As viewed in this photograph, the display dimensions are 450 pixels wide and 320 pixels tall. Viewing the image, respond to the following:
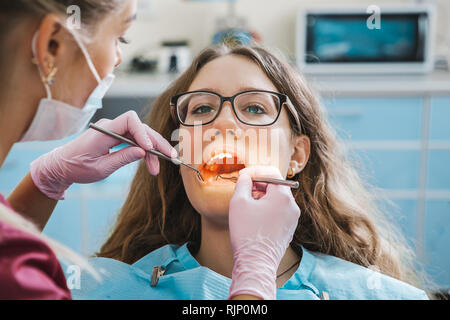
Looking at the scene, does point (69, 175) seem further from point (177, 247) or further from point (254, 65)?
point (254, 65)

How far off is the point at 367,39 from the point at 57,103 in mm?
1928

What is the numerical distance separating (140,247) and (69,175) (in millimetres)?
285

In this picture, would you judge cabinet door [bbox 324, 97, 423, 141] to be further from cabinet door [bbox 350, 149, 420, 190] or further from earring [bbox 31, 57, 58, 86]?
earring [bbox 31, 57, 58, 86]

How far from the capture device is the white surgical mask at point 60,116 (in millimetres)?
776

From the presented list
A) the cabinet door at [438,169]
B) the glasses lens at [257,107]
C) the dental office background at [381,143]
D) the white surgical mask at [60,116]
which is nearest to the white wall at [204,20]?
the dental office background at [381,143]

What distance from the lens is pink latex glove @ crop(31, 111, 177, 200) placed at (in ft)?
3.38

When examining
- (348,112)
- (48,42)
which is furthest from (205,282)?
(348,112)

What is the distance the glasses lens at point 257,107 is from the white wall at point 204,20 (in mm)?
1913

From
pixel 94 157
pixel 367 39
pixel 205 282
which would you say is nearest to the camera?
pixel 205 282

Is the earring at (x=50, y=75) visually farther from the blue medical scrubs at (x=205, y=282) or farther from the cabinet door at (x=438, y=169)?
the cabinet door at (x=438, y=169)

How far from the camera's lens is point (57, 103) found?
30.7 inches

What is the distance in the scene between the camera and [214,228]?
3.55 feet

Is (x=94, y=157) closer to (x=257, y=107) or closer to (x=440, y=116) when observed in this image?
(x=257, y=107)

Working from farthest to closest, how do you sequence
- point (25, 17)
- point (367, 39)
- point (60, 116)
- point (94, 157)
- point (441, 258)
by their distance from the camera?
point (367, 39) → point (441, 258) → point (94, 157) → point (60, 116) → point (25, 17)
